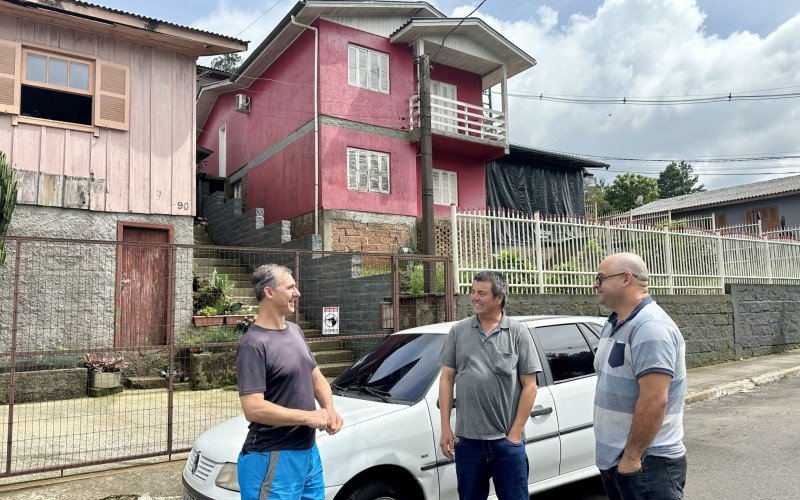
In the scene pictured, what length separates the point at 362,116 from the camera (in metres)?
15.8

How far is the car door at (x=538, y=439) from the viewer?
12.6ft

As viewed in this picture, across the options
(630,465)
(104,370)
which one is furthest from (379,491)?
(104,370)

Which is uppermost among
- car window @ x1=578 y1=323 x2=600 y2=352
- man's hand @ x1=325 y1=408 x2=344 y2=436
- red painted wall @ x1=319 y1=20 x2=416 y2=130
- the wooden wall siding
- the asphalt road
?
red painted wall @ x1=319 y1=20 x2=416 y2=130

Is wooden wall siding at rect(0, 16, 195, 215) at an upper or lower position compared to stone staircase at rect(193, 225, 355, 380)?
upper

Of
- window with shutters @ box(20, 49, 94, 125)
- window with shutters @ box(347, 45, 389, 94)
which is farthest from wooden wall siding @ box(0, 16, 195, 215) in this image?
window with shutters @ box(347, 45, 389, 94)

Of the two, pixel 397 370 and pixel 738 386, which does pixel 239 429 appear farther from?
pixel 738 386

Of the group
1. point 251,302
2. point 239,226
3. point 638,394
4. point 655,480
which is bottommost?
point 655,480

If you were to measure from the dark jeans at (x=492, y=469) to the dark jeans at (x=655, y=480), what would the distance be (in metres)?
0.79

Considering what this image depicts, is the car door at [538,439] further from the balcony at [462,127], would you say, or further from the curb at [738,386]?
the balcony at [462,127]

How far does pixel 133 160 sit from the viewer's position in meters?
11.0

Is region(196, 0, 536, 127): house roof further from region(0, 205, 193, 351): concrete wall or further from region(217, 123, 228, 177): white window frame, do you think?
region(0, 205, 193, 351): concrete wall

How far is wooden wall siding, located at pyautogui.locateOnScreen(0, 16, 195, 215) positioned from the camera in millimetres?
10039

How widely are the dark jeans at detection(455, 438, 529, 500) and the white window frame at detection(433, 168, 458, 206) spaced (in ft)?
47.6

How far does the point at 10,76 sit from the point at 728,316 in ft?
50.5
